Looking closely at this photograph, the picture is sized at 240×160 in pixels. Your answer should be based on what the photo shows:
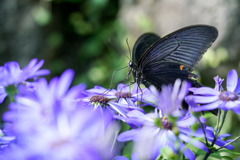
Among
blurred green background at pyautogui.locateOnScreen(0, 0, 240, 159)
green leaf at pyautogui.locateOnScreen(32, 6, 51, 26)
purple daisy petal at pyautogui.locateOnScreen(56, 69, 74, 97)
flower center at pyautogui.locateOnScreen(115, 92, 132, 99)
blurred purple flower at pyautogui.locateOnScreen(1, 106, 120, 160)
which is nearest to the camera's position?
blurred purple flower at pyautogui.locateOnScreen(1, 106, 120, 160)

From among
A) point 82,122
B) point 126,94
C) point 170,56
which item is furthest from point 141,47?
point 82,122

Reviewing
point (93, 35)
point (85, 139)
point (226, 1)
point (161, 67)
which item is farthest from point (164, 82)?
point (93, 35)

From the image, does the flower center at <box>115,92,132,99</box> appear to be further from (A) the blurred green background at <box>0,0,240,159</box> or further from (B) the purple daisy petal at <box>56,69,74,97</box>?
(A) the blurred green background at <box>0,0,240,159</box>

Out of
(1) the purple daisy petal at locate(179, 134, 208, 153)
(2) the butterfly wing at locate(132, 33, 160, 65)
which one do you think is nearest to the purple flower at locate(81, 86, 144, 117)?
(1) the purple daisy petal at locate(179, 134, 208, 153)

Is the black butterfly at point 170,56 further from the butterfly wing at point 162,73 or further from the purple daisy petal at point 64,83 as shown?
the purple daisy petal at point 64,83

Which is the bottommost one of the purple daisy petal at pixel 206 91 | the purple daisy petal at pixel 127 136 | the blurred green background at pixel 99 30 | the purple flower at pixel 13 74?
the purple daisy petal at pixel 206 91

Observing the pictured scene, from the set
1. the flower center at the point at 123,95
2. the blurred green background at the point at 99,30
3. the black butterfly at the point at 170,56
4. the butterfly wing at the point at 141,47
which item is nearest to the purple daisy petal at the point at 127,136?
the flower center at the point at 123,95
